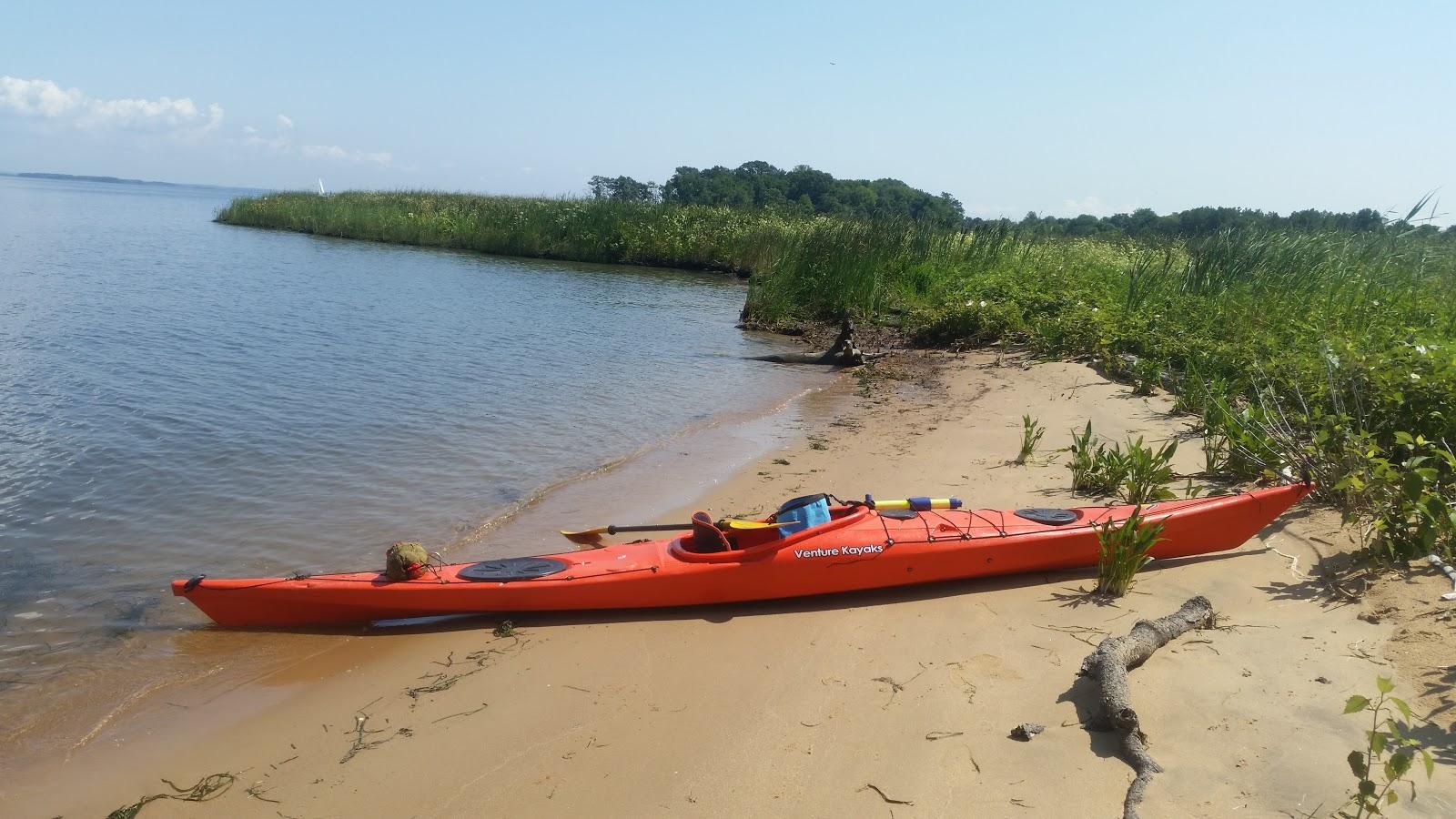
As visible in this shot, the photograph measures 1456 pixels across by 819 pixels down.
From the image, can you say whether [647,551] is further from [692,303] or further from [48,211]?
[48,211]

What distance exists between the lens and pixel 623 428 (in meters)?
8.86

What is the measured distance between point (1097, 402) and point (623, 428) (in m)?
4.50

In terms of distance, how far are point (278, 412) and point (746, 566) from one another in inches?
241

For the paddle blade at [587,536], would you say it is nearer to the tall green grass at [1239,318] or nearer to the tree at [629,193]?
the tall green grass at [1239,318]

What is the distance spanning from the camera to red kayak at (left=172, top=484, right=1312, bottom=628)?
4352 mm

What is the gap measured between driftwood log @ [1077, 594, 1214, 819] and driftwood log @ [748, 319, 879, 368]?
8796 millimetres

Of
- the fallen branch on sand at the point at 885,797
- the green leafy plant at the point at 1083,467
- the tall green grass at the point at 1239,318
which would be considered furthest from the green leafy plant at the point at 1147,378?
the fallen branch on sand at the point at 885,797

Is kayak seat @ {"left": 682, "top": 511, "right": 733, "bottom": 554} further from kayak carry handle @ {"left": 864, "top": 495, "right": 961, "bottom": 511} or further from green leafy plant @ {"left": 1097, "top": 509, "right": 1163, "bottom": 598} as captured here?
green leafy plant @ {"left": 1097, "top": 509, "right": 1163, "bottom": 598}

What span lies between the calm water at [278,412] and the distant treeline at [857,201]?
6209mm

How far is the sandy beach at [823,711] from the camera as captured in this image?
2900 mm

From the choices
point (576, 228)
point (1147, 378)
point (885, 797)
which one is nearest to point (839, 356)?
point (1147, 378)

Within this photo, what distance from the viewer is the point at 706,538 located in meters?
4.59

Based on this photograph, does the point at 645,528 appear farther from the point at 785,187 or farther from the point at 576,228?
the point at 785,187

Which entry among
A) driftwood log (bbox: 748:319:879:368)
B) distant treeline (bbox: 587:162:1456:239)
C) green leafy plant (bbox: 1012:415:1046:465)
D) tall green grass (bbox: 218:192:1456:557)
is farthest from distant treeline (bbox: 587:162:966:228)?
green leafy plant (bbox: 1012:415:1046:465)
